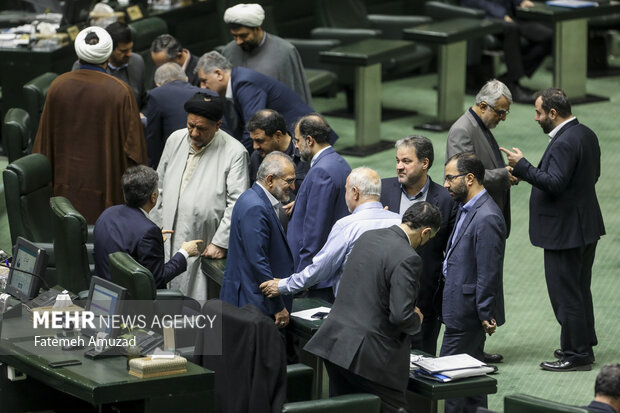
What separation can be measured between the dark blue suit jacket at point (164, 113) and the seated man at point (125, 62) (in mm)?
556

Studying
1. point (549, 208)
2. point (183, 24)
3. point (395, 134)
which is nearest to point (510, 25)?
point (395, 134)

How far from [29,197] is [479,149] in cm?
233

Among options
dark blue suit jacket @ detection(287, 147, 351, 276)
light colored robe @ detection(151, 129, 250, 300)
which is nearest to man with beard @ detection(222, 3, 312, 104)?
light colored robe @ detection(151, 129, 250, 300)

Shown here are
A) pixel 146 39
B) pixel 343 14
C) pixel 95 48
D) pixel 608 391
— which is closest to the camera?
pixel 608 391

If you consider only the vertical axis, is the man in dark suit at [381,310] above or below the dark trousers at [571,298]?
above

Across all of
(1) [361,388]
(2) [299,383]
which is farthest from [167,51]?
(1) [361,388]

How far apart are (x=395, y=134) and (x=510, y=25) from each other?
5.92 feet

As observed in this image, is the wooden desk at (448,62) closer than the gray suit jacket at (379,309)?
No

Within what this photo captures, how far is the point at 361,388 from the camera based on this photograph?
16.3ft

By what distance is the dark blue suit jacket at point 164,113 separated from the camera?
6.94m

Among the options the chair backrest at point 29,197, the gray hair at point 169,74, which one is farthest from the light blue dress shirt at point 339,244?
the gray hair at point 169,74

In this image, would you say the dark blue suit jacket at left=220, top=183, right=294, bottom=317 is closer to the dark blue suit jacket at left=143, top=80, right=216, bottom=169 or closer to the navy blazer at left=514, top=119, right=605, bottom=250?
the navy blazer at left=514, top=119, right=605, bottom=250

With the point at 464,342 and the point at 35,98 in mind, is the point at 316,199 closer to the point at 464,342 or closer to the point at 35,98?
the point at 464,342

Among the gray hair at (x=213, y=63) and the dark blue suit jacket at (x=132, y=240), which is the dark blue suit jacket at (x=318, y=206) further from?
the gray hair at (x=213, y=63)
